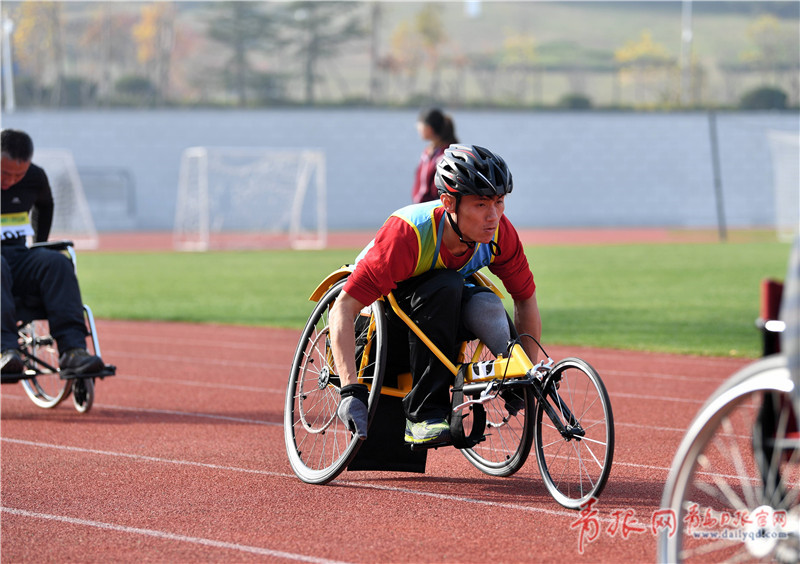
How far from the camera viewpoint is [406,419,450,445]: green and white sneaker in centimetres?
469

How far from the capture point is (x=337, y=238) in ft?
112

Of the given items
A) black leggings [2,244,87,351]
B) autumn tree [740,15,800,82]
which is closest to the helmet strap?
black leggings [2,244,87,351]

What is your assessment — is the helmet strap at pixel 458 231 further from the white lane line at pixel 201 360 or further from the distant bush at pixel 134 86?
the distant bush at pixel 134 86

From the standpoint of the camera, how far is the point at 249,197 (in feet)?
122

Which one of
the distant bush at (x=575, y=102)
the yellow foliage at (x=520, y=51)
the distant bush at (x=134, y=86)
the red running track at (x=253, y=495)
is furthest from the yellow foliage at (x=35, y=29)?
the red running track at (x=253, y=495)

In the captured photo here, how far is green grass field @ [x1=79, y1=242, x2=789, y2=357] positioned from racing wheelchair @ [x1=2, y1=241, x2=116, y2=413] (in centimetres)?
479

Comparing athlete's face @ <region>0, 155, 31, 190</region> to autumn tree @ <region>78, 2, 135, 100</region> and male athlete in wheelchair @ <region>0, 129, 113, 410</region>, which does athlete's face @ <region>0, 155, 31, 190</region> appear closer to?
male athlete in wheelchair @ <region>0, 129, 113, 410</region>

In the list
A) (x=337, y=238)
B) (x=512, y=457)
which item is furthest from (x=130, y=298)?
(x=337, y=238)

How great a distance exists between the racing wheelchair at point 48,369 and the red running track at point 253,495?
0.45 ft

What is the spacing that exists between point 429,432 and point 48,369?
133 inches

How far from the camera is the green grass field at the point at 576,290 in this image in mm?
11047

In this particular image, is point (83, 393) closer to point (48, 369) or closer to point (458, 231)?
point (48, 369)

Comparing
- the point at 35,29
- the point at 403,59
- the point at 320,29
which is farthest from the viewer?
the point at 320,29

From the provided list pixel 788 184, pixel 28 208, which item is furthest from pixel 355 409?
pixel 788 184
